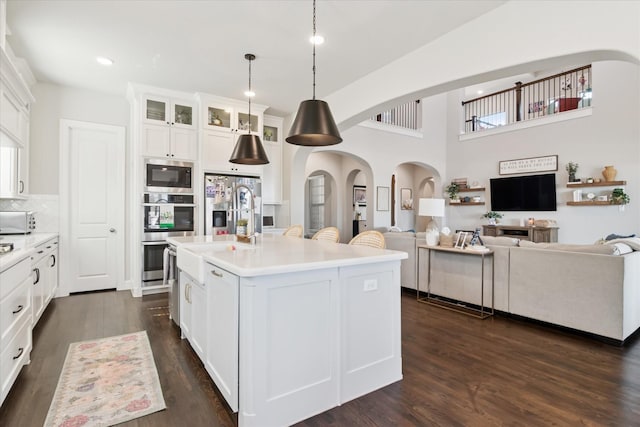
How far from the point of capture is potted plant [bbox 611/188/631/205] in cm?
571

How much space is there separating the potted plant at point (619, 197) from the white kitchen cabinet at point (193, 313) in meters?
7.07

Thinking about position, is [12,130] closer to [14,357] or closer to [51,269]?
[51,269]

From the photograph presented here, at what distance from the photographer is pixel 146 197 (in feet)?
14.7

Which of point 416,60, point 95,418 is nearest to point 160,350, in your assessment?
point 95,418

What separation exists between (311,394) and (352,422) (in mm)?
268

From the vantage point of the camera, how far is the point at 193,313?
8.37 feet

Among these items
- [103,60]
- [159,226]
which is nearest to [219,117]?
[103,60]

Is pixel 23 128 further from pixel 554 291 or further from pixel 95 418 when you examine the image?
pixel 554 291

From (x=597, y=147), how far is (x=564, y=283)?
4.67m

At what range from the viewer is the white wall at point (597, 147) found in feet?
19.0

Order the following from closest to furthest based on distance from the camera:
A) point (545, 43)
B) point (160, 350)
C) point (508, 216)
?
point (545, 43)
point (160, 350)
point (508, 216)

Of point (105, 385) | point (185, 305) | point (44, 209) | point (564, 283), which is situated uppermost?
point (44, 209)

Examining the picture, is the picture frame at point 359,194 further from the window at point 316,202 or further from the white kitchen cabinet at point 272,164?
the white kitchen cabinet at point 272,164

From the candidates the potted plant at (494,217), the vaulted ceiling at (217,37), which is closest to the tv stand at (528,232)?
the potted plant at (494,217)
